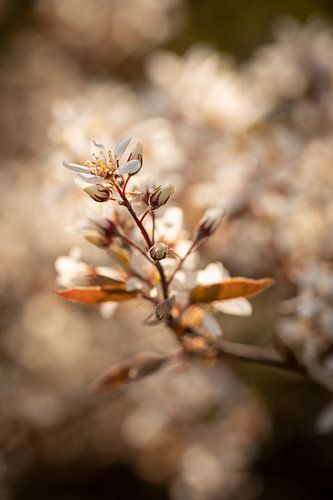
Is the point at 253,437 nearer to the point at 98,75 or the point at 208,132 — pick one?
the point at 208,132

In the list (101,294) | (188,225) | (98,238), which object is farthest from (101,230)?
(188,225)

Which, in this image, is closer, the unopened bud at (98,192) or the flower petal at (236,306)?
the unopened bud at (98,192)

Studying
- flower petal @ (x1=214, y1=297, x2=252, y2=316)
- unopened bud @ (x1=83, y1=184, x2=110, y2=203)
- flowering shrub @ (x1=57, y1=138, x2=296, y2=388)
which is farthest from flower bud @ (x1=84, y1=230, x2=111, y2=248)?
flower petal @ (x1=214, y1=297, x2=252, y2=316)

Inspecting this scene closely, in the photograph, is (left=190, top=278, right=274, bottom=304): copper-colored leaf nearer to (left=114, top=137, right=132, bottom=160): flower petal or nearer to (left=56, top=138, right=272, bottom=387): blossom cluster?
(left=56, top=138, right=272, bottom=387): blossom cluster

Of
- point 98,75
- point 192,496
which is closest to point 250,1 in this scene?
point 98,75

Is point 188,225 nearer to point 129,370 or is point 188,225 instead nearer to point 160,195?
point 129,370

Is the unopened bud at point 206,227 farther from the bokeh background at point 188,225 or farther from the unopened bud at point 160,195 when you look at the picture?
the bokeh background at point 188,225

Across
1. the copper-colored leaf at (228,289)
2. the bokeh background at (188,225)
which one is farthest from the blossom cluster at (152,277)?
the bokeh background at (188,225)

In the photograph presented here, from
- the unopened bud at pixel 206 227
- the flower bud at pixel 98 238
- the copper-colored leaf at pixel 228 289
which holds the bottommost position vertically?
the copper-colored leaf at pixel 228 289
